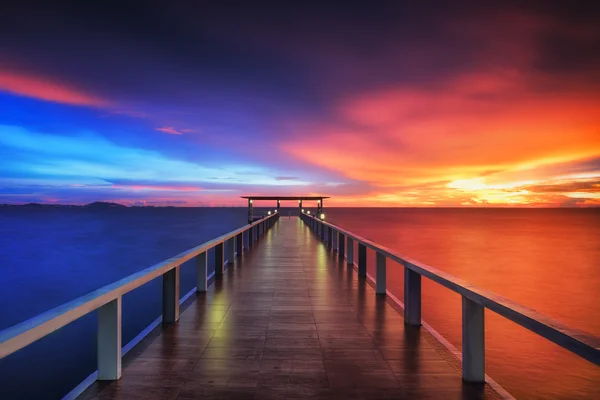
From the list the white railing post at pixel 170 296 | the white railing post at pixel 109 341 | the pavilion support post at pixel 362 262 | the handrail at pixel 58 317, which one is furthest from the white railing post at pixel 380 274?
the white railing post at pixel 109 341

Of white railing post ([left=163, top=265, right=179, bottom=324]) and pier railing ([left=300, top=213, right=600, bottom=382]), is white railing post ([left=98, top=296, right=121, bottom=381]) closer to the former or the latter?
white railing post ([left=163, top=265, right=179, bottom=324])

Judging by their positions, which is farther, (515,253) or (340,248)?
(515,253)

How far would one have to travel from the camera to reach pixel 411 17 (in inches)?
452

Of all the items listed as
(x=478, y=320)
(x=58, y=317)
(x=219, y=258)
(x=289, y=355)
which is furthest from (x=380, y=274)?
(x=58, y=317)

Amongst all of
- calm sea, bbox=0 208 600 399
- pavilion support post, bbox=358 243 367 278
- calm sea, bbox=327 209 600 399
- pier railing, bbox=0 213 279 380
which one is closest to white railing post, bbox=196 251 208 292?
pier railing, bbox=0 213 279 380

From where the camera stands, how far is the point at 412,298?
4707mm

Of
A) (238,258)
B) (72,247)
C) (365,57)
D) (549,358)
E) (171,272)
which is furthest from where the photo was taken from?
(72,247)

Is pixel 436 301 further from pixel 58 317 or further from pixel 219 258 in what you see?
pixel 58 317

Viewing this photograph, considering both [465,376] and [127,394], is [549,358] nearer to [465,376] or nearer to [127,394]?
[465,376]

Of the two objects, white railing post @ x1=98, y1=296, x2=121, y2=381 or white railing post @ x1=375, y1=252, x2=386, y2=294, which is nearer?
white railing post @ x1=98, y1=296, x2=121, y2=381

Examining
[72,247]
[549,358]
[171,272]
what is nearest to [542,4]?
[549,358]

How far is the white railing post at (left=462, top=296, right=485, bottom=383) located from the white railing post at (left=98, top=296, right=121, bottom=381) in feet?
9.93

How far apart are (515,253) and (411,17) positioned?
3386 centimetres

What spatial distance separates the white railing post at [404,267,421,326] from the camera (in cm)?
459
